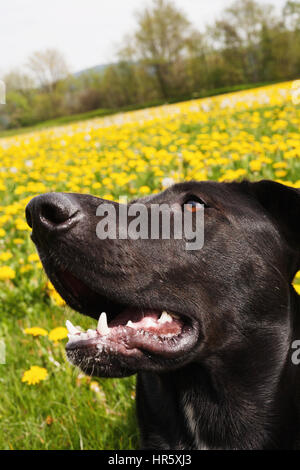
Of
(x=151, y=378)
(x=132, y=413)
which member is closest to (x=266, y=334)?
(x=151, y=378)

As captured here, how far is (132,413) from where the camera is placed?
263 centimetres

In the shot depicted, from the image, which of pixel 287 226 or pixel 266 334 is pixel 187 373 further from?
pixel 287 226

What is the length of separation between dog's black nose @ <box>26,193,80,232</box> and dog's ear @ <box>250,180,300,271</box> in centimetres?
99

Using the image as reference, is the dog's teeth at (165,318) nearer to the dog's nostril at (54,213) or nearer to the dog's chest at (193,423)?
the dog's chest at (193,423)

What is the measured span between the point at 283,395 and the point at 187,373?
0.48m

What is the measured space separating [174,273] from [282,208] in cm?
69

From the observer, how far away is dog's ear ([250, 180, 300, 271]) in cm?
214

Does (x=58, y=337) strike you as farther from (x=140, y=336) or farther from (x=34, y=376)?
(x=140, y=336)

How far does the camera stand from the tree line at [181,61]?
34906 mm

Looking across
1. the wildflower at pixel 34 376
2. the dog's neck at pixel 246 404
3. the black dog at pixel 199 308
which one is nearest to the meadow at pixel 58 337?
the wildflower at pixel 34 376

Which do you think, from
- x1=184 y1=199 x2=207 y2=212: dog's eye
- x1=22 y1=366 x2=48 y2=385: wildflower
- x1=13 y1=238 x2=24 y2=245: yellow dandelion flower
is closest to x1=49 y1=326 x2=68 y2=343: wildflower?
x1=22 y1=366 x2=48 y2=385: wildflower

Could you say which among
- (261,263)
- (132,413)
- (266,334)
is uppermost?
(261,263)

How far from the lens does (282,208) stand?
218 centimetres

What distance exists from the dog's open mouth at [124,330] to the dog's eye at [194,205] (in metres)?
0.48
